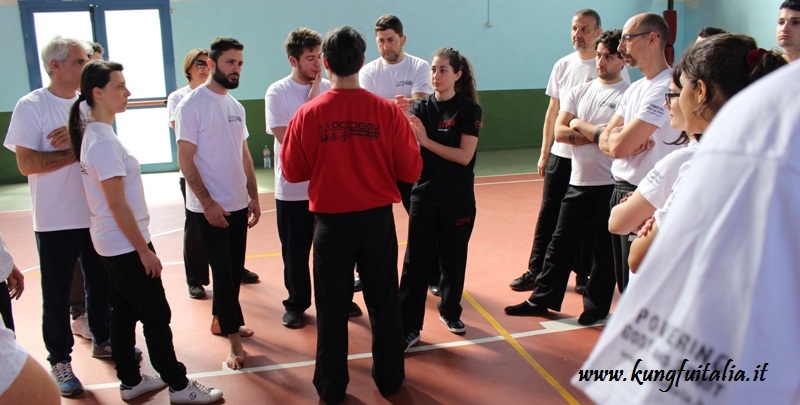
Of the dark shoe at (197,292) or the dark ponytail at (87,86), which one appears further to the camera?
the dark shoe at (197,292)

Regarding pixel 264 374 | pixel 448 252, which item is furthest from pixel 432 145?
pixel 264 374

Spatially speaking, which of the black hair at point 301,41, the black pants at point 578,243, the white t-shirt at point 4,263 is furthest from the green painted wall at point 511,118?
the white t-shirt at point 4,263

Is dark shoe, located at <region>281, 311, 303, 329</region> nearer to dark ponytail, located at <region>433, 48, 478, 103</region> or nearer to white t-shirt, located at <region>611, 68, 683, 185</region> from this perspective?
dark ponytail, located at <region>433, 48, 478, 103</region>

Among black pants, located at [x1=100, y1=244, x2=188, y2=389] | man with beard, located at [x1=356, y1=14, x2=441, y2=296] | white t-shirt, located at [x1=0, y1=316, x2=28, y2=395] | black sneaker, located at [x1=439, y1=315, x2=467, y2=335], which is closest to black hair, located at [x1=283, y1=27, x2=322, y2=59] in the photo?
man with beard, located at [x1=356, y1=14, x2=441, y2=296]

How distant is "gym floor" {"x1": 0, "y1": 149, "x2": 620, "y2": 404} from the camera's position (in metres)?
3.27

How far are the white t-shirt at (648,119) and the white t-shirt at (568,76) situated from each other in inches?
42.5

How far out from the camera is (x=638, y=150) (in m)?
3.29

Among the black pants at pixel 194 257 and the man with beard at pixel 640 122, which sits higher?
the man with beard at pixel 640 122

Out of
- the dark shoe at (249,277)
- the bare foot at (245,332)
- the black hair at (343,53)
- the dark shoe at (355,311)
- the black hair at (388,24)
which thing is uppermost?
the black hair at (388,24)

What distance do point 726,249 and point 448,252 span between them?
325 cm

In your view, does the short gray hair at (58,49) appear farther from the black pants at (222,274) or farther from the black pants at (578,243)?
the black pants at (578,243)

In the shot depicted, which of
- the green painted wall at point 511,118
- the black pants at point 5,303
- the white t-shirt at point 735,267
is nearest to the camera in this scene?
Result: the white t-shirt at point 735,267

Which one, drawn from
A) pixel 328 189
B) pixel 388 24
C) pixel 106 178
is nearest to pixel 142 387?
pixel 106 178

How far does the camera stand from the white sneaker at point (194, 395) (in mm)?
3098
